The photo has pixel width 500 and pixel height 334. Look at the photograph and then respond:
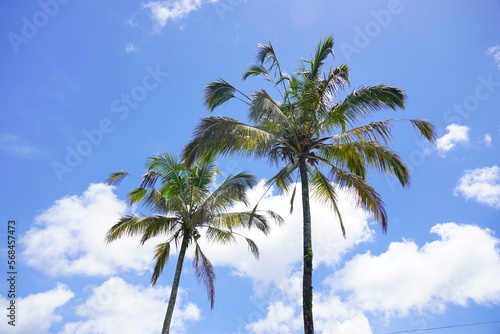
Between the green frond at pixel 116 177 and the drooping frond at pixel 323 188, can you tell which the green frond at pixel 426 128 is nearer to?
the drooping frond at pixel 323 188

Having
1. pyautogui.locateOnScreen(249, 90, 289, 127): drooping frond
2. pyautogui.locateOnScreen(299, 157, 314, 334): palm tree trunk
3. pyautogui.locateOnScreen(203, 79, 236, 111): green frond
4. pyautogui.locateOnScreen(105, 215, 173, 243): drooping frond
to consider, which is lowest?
pyautogui.locateOnScreen(299, 157, 314, 334): palm tree trunk

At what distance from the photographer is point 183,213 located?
15953mm

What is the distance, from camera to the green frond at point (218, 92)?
1233 centimetres

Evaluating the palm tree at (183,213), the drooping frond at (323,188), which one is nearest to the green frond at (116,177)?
the palm tree at (183,213)

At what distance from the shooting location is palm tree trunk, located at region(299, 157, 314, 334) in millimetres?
9430

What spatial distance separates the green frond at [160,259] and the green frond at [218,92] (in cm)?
731

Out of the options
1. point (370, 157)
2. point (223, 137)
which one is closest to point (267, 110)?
point (223, 137)

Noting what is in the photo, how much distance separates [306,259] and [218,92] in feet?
19.9

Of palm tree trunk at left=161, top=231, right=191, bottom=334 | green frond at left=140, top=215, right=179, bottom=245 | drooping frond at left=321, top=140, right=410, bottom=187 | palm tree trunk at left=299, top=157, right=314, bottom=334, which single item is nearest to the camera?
palm tree trunk at left=299, top=157, right=314, bottom=334

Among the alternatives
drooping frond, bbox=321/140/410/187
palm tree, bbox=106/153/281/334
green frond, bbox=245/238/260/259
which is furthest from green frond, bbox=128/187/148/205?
drooping frond, bbox=321/140/410/187

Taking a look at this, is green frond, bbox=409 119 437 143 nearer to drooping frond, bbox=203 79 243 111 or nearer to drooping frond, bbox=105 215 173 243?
drooping frond, bbox=203 79 243 111

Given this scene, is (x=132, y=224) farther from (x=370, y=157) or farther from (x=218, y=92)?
(x=370, y=157)

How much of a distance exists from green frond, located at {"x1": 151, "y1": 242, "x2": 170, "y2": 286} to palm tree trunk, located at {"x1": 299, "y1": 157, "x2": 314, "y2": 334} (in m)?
7.85

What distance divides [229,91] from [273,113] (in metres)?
2.04
